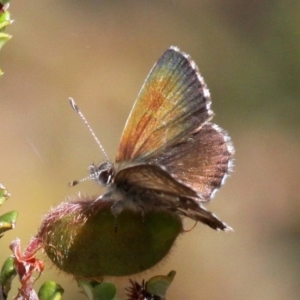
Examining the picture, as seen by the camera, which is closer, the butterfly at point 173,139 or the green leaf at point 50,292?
the green leaf at point 50,292

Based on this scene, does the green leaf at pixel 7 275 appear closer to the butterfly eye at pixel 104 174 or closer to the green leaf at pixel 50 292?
the green leaf at pixel 50 292

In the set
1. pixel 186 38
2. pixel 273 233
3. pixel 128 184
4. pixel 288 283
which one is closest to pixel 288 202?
pixel 273 233

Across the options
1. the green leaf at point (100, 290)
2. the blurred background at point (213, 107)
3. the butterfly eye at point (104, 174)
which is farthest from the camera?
the blurred background at point (213, 107)

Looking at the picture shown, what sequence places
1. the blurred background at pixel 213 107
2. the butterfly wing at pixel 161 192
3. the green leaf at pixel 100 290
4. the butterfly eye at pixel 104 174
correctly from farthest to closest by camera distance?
the blurred background at pixel 213 107 → the butterfly eye at pixel 104 174 → the green leaf at pixel 100 290 → the butterfly wing at pixel 161 192

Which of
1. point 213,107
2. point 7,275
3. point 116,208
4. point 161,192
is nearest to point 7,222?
point 7,275

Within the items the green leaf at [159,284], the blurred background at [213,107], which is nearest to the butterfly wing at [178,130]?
the green leaf at [159,284]

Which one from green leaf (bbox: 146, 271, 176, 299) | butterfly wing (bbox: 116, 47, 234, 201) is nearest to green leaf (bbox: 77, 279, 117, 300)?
green leaf (bbox: 146, 271, 176, 299)

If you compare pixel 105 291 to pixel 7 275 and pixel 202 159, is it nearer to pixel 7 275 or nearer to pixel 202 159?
pixel 7 275
